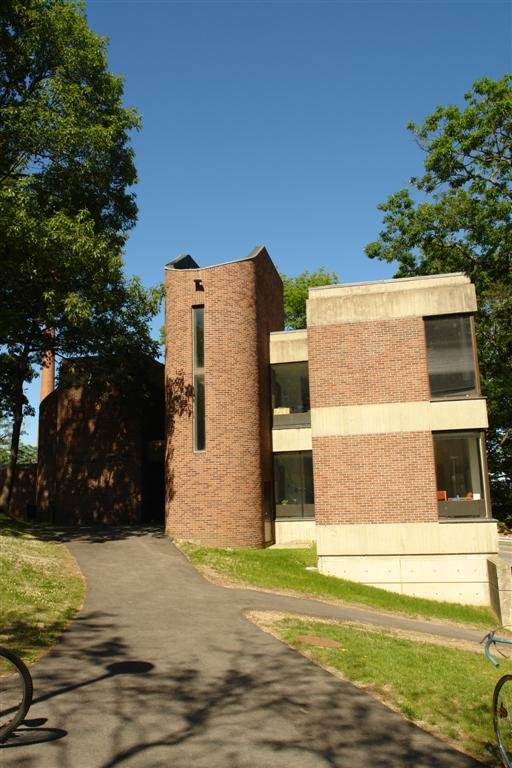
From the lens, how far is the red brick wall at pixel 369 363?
20.0m

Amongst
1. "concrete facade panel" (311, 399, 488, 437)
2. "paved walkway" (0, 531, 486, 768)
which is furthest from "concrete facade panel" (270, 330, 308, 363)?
"paved walkway" (0, 531, 486, 768)

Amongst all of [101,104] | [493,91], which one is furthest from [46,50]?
[493,91]

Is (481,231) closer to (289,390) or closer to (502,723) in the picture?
(289,390)

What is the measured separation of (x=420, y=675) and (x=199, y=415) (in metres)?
15.0

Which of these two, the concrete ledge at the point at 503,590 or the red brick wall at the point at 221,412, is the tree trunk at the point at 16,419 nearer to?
the red brick wall at the point at 221,412

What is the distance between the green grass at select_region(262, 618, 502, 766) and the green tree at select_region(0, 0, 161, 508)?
1309cm

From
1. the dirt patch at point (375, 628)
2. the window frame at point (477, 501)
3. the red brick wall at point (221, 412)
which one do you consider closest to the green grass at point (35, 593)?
the dirt patch at point (375, 628)

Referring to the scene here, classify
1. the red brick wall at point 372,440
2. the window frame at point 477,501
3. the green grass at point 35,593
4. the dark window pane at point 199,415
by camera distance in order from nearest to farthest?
the green grass at point 35,593 → the window frame at point 477,501 → the red brick wall at point 372,440 → the dark window pane at point 199,415

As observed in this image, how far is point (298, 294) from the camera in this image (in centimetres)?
4594

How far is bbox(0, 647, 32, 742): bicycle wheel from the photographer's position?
18.2 ft

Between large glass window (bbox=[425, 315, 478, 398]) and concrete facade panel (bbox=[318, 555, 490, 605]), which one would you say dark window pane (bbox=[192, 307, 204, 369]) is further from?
concrete facade panel (bbox=[318, 555, 490, 605])

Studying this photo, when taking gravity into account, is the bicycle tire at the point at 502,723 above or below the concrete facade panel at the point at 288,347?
below

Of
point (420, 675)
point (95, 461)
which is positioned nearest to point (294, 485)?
point (95, 461)

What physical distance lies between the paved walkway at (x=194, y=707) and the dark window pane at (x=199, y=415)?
10752 millimetres
